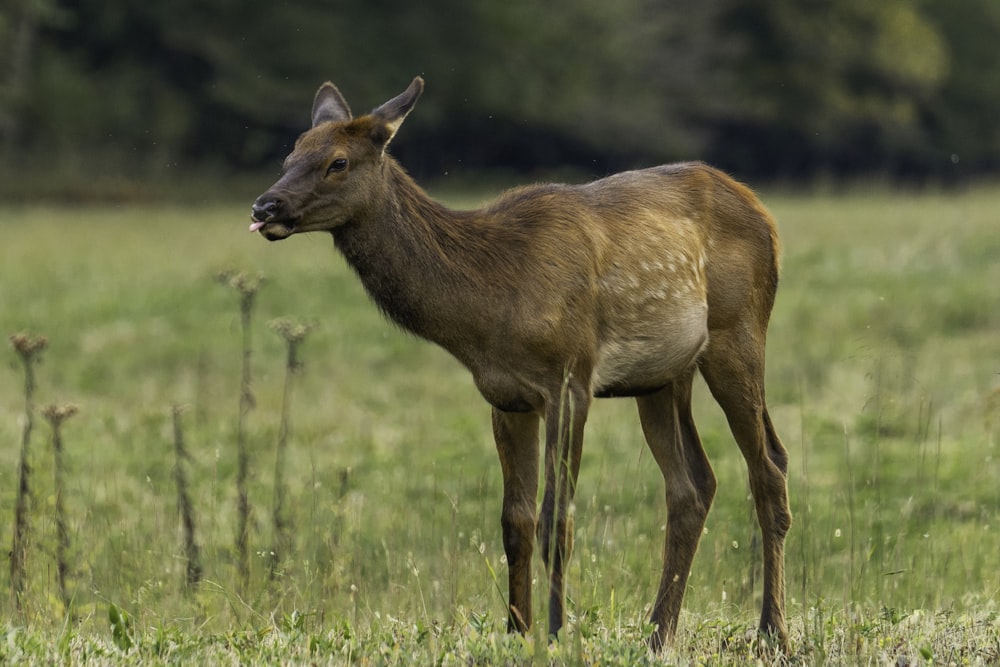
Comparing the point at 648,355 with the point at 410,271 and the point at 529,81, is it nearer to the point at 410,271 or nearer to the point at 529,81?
the point at 410,271

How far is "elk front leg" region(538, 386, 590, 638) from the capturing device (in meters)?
5.35

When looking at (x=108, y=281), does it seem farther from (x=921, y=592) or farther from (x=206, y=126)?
(x=206, y=126)

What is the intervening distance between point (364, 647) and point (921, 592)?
2796 millimetres

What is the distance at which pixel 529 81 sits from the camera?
45.9 metres

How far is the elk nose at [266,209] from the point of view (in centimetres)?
515

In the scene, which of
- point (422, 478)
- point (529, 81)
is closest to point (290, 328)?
point (422, 478)

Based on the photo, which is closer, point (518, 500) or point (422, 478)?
point (518, 500)

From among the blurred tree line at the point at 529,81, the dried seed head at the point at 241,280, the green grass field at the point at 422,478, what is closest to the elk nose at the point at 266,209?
the dried seed head at the point at 241,280

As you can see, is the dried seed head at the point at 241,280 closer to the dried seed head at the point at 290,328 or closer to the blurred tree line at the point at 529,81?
the dried seed head at the point at 290,328

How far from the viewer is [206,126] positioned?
42250 mm

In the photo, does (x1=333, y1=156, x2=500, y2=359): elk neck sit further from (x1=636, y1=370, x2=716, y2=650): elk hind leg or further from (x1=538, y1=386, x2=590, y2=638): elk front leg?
(x1=636, y1=370, x2=716, y2=650): elk hind leg

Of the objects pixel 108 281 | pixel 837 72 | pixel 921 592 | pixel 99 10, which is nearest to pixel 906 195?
pixel 837 72

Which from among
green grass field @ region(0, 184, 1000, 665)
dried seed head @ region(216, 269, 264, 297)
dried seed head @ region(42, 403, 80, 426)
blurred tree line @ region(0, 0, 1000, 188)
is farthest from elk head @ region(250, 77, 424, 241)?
blurred tree line @ region(0, 0, 1000, 188)

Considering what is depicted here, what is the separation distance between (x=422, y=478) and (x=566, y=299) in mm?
5239
